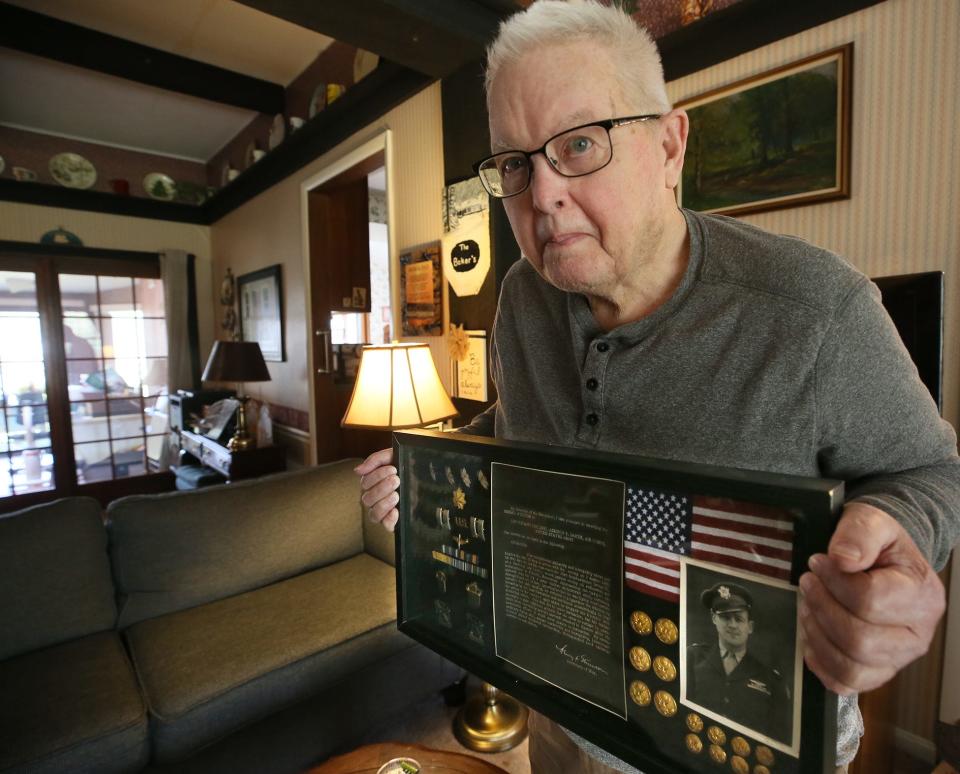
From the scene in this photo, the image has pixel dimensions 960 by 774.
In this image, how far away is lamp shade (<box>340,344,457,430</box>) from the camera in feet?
6.68

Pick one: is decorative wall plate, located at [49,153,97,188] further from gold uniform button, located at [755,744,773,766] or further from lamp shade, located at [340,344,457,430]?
gold uniform button, located at [755,744,773,766]

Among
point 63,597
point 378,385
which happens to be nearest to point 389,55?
point 378,385

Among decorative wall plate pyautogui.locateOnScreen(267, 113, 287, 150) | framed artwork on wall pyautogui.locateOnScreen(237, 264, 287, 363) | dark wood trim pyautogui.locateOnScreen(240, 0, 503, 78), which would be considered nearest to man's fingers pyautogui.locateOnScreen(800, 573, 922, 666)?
dark wood trim pyautogui.locateOnScreen(240, 0, 503, 78)

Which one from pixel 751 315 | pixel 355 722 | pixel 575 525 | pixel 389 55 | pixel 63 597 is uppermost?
pixel 389 55

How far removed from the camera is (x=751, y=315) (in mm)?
651

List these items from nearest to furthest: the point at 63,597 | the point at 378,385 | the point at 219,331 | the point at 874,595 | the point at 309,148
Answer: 1. the point at 874,595
2. the point at 63,597
3. the point at 378,385
4. the point at 309,148
5. the point at 219,331

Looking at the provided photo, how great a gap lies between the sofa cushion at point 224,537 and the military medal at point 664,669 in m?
1.86

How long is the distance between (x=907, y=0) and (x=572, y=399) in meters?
1.43

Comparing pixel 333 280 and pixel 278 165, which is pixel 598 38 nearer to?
pixel 333 280

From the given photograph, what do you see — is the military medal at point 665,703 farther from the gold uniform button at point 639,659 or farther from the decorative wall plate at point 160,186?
the decorative wall plate at point 160,186

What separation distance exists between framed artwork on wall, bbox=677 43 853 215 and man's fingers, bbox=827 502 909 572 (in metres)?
1.36

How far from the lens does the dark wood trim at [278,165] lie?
272 centimetres

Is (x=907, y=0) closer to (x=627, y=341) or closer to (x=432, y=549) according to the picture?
(x=627, y=341)

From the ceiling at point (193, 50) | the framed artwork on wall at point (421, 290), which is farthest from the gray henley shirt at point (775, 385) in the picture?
the framed artwork on wall at point (421, 290)
